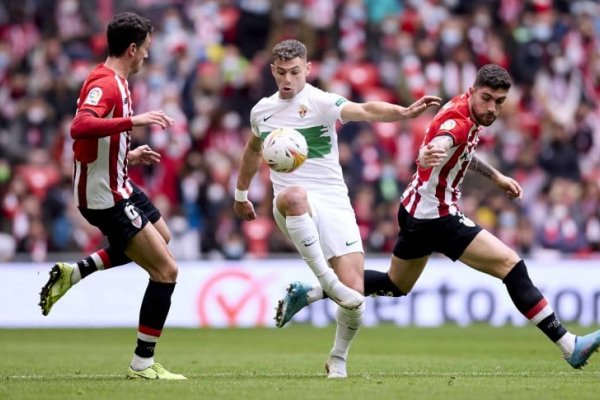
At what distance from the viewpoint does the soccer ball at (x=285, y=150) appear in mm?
9914

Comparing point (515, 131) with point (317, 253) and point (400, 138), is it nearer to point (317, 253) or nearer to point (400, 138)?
point (400, 138)

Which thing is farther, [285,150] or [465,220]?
[465,220]

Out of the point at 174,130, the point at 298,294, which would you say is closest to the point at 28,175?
the point at 174,130

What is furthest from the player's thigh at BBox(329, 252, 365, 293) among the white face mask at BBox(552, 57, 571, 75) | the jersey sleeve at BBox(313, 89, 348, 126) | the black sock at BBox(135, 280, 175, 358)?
the white face mask at BBox(552, 57, 571, 75)

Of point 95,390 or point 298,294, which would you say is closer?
point 95,390

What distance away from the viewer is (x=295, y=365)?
11859 millimetres

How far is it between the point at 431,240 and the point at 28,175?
11666mm

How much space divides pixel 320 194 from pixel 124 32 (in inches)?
77.6

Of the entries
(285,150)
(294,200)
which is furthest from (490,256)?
(285,150)

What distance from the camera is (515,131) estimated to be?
22.5m

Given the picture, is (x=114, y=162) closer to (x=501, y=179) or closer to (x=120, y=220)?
(x=120, y=220)

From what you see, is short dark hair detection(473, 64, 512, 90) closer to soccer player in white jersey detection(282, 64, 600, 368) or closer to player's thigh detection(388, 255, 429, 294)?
soccer player in white jersey detection(282, 64, 600, 368)

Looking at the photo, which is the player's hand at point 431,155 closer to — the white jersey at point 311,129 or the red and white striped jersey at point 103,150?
the white jersey at point 311,129

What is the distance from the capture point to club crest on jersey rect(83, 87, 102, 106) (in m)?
9.52
